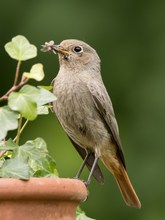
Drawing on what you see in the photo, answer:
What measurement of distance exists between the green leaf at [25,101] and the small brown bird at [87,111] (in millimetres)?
1802

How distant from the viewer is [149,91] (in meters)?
9.64

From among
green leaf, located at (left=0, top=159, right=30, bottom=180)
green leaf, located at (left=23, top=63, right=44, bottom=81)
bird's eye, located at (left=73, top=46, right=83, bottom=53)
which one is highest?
green leaf, located at (left=23, top=63, right=44, bottom=81)

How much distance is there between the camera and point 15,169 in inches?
135

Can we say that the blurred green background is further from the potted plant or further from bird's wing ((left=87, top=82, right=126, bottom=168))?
the potted plant

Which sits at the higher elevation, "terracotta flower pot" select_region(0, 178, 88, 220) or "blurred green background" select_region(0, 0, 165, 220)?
"terracotta flower pot" select_region(0, 178, 88, 220)

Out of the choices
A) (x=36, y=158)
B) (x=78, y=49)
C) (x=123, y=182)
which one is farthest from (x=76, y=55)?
(x=36, y=158)

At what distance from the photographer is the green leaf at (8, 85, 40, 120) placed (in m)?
3.37

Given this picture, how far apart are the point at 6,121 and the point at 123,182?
2475 millimetres

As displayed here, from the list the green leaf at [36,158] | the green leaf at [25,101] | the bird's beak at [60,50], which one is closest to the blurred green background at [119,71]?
the bird's beak at [60,50]

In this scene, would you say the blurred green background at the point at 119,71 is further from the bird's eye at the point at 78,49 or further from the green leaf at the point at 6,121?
the green leaf at the point at 6,121

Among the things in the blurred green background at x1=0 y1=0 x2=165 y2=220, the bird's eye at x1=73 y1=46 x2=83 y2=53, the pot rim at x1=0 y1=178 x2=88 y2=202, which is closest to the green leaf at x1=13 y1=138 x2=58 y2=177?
the pot rim at x1=0 y1=178 x2=88 y2=202

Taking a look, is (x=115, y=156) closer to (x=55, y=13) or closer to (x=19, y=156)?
(x=19, y=156)

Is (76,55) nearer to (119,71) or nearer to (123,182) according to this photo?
(123,182)

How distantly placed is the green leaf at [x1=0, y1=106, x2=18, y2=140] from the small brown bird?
1.84m
